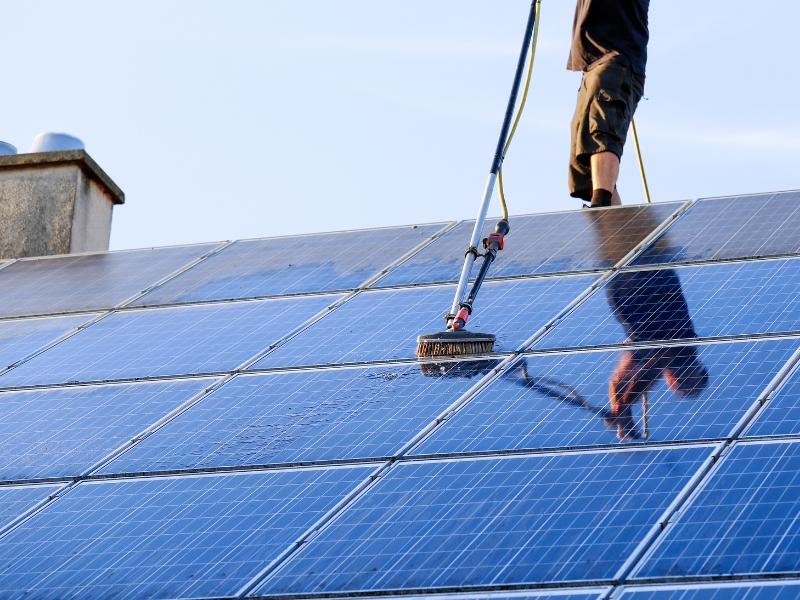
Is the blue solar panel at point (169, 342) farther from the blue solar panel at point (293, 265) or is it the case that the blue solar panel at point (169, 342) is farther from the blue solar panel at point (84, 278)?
the blue solar panel at point (84, 278)

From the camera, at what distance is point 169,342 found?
9.00 metres

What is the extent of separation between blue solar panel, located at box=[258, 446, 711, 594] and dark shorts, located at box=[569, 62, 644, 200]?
6241 mm

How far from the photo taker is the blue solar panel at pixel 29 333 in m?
9.46

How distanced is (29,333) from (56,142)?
5.12 meters

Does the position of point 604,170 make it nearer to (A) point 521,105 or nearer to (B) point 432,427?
(A) point 521,105

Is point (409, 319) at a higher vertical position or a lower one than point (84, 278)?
lower

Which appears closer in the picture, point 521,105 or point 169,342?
point 169,342

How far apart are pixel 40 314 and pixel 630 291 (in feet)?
16.0

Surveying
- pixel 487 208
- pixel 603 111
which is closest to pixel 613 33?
pixel 603 111

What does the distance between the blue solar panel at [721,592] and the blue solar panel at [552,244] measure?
4497 mm

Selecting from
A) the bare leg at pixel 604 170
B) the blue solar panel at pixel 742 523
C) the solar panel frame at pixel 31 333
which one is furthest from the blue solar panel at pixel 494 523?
the bare leg at pixel 604 170

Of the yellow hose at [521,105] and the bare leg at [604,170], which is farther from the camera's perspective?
the bare leg at [604,170]

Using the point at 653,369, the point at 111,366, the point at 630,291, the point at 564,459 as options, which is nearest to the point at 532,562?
the point at 564,459

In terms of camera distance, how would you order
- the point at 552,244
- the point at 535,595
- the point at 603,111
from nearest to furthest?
the point at 535,595 < the point at 552,244 < the point at 603,111
